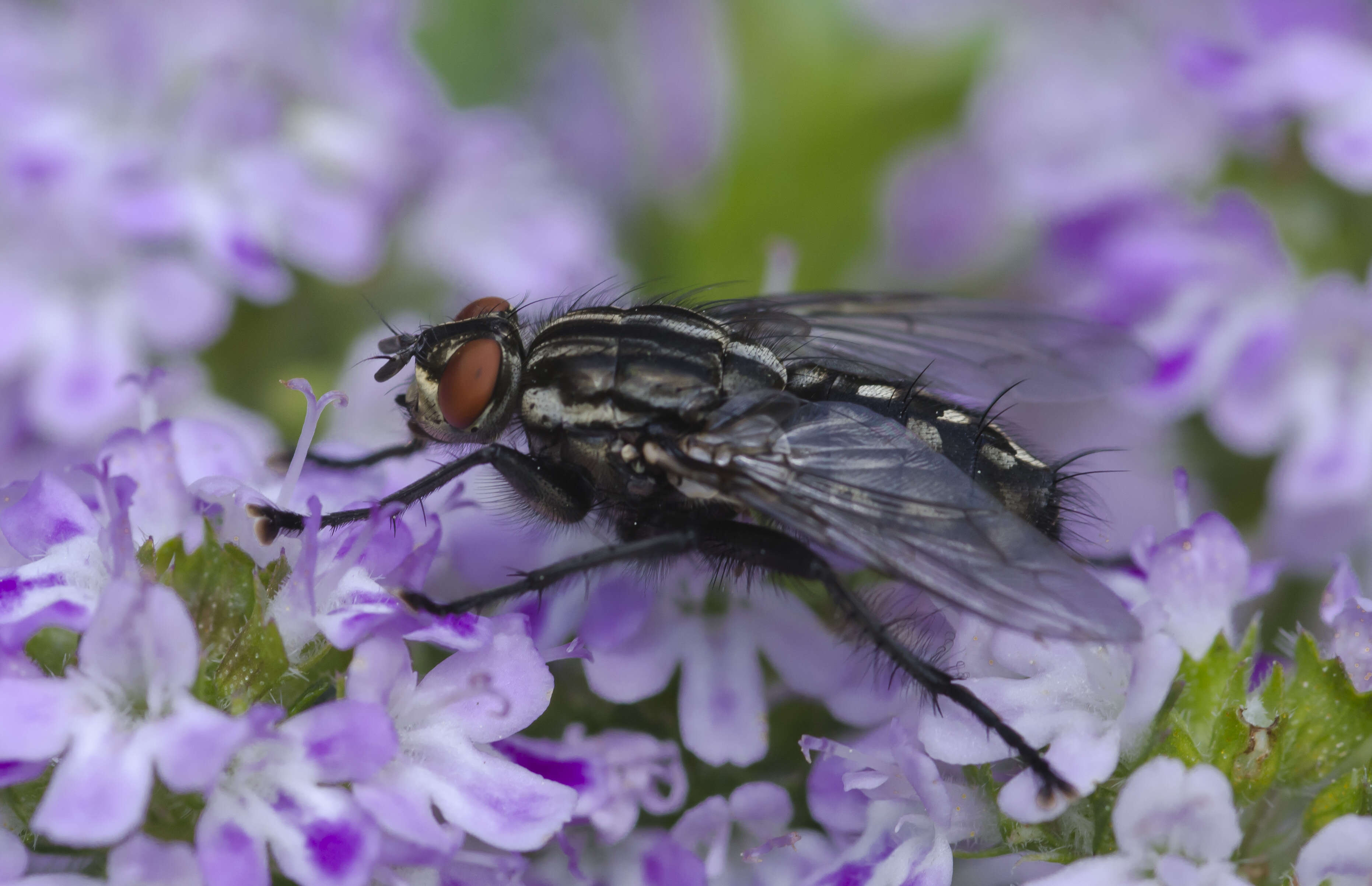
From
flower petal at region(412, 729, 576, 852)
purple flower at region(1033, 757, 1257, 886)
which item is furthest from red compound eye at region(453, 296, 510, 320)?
purple flower at region(1033, 757, 1257, 886)

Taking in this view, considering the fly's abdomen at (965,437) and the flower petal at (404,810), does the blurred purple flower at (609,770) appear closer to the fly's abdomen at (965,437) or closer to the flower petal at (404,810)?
the flower petal at (404,810)

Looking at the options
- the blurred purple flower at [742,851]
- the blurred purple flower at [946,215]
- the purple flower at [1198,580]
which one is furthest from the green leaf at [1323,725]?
the blurred purple flower at [946,215]

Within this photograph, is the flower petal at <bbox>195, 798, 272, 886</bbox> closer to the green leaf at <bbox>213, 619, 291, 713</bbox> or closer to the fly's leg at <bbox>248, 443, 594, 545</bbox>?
the green leaf at <bbox>213, 619, 291, 713</bbox>

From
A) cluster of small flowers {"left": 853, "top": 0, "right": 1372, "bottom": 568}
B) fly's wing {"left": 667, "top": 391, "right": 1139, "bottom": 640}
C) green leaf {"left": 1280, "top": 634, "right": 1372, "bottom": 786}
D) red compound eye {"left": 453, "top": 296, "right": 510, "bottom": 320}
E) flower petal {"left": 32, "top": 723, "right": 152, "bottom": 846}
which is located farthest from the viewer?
cluster of small flowers {"left": 853, "top": 0, "right": 1372, "bottom": 568}

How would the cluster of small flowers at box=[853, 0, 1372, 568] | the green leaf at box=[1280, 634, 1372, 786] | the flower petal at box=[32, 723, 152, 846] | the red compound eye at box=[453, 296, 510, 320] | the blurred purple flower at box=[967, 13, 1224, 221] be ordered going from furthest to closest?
the blurred purple flower at box=[967, 13, 1224, 221]
the cluster of small flowers at box=[853, 0, 1372, 568]
the red compound eye at box=[453, 296, 510, 320]
the green leaf at box=[1280, 634, 1372, 786]
the flower petal at box=[32, 723, 152, 846]

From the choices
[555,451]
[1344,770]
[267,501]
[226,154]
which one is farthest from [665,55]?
[1344,770]
